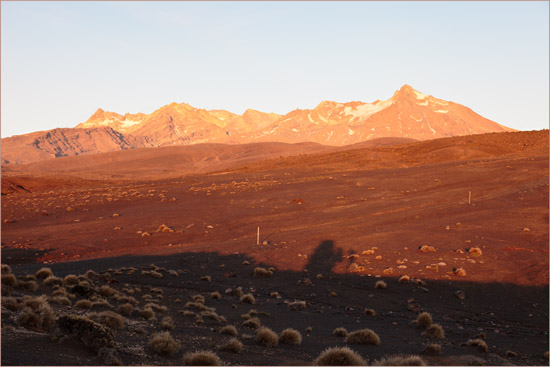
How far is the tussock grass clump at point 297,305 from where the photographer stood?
18402 millimetres

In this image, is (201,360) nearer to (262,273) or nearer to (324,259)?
(262,273)

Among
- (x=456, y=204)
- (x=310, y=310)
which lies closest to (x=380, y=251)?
(x=310, y=310)

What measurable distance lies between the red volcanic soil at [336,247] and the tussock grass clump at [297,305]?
22.0 inches

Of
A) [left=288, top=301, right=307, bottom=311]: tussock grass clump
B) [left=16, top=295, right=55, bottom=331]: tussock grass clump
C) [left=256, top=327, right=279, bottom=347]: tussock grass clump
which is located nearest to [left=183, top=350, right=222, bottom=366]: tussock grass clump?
[left=256, top=327, right=279, bottom=347]: tussock grass clump

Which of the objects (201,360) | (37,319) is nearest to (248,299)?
(201,360)

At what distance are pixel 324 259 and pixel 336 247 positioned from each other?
7.60 ft

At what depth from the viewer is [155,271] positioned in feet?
76.9

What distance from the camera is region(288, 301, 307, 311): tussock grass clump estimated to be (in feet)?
60.4

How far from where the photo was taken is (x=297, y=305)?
18.8 metres

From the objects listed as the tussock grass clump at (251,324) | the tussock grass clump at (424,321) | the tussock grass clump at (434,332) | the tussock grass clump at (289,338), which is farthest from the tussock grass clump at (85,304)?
the tussock grass clump at (424,321)

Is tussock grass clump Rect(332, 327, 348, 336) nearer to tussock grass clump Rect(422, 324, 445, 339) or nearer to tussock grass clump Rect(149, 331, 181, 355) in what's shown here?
tussock grass clump Rect(422, 324, 445, 339)

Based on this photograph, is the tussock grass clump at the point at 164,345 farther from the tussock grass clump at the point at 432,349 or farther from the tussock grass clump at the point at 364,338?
the tussock grass clump at the point at 432,349

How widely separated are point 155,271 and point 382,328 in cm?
1188

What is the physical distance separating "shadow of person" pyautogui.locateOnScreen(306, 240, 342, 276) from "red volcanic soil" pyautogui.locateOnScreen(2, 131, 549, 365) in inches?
6.5
